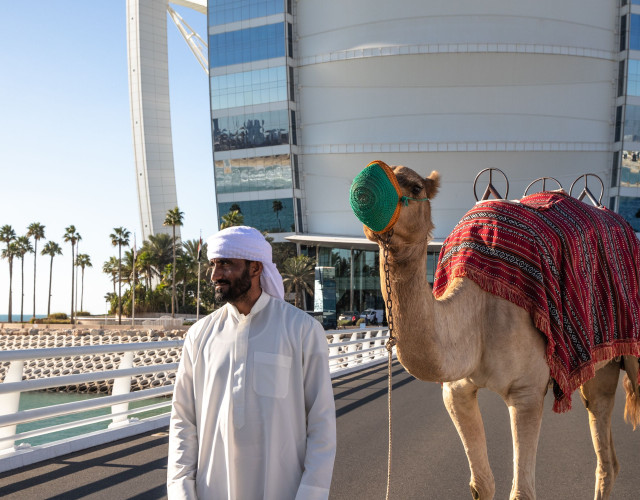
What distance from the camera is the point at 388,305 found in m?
4.35

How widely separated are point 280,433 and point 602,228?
13.6ft

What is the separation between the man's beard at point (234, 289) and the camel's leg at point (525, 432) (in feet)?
6.84

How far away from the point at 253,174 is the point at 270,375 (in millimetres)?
73066

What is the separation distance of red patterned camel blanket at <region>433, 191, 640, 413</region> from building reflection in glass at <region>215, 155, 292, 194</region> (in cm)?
6879

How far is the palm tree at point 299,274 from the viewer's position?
72875 millimetres

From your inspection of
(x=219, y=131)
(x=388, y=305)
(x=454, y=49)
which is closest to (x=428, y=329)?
(x=388, y=305)

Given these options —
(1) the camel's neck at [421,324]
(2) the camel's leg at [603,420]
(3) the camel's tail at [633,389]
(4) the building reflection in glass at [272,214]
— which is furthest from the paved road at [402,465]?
(4) the building reflection in glass at [272,214]

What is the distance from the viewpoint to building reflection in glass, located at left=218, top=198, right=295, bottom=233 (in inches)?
2990

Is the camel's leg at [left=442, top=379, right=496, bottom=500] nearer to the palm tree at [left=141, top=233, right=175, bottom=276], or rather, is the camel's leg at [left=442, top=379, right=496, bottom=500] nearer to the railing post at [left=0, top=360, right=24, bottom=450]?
the railing post at [left=0, top=360, right=24, bottom=450]

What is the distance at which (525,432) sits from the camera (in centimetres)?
488

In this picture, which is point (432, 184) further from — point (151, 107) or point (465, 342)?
point (151, 107)

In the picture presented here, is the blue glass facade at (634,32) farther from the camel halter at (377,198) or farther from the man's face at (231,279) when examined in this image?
the man's face at (231,279)

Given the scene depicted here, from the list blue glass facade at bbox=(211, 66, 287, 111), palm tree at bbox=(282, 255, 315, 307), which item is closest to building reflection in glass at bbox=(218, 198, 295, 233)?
palm tree at bbox=(282, 255, 315, 307)

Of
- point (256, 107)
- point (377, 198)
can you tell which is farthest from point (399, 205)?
point (256, 107)
